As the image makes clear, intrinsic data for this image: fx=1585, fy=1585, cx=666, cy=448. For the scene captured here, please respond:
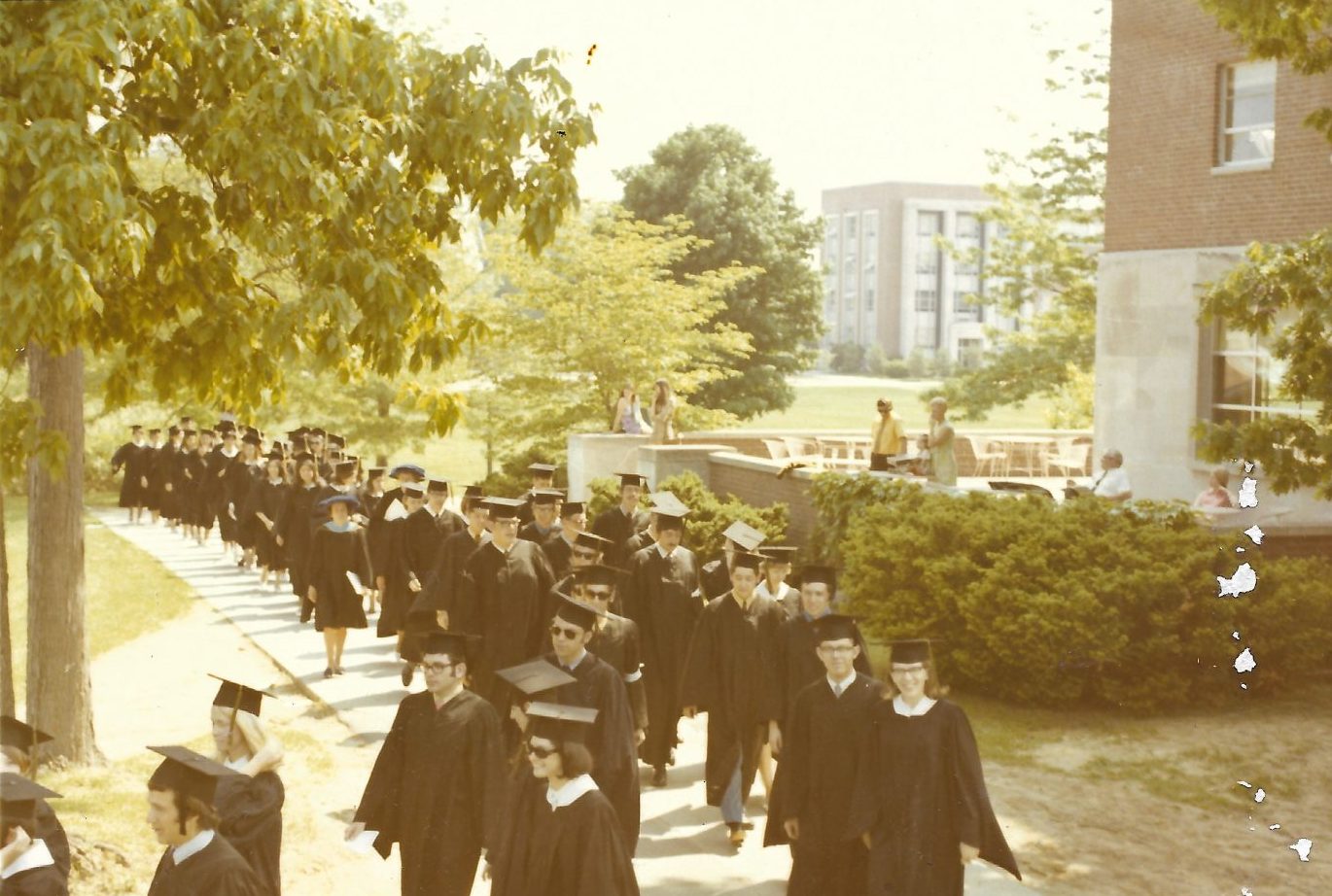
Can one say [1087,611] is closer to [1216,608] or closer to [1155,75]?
[1216,608]

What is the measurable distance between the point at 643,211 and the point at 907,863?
102 feet

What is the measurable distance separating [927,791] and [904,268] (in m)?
95.1

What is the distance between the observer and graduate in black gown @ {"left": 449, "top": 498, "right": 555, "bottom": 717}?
11.4 metres

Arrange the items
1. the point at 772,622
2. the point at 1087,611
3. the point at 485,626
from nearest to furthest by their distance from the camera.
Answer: the point at 772,622 → the point at 485,626 → the point at 1087,611

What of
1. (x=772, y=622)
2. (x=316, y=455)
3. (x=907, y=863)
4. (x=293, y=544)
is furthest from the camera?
(x=316, y=455)

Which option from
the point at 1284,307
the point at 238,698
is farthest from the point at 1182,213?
the point at 238,698

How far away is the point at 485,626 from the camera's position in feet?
37.8

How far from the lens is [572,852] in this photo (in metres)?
6.21

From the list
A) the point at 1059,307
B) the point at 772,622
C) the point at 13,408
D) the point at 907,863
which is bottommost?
the point at 907,863

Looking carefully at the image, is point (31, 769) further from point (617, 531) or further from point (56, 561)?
point (617, 531)

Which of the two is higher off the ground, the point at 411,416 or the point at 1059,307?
the point at 1059,307

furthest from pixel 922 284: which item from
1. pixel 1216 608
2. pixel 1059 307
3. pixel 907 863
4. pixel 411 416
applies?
pixel 907 863

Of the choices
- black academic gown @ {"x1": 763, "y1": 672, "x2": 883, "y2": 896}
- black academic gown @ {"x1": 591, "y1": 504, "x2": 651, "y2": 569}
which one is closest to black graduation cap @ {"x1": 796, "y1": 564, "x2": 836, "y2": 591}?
black academic gown @ {"x1": 763, "y1": 672, "x2": 883, "y2": 896}

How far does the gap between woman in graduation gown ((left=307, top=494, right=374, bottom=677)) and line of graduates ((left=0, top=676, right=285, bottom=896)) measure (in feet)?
28.2
